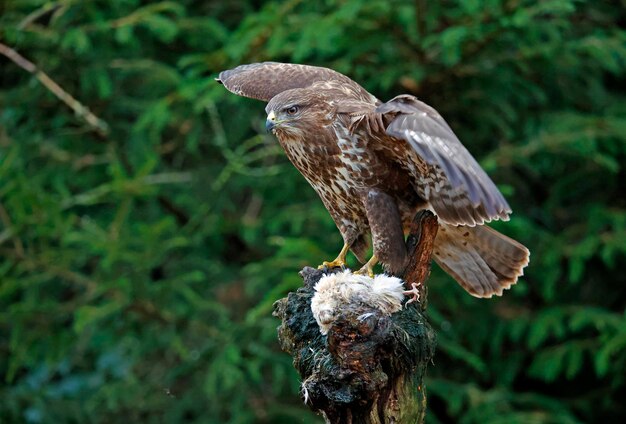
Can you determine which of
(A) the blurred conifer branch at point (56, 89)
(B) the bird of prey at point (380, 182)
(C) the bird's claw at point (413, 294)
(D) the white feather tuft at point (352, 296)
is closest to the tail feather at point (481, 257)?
(B) the bird of prey at point (380, 182)

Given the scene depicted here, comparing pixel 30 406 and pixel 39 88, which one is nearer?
pixel 39 88

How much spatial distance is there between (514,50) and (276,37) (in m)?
1.70

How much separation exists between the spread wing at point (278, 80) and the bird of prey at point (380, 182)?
4cm

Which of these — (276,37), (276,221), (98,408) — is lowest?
(98,408)

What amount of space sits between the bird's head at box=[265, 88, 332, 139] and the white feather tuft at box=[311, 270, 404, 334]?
874 mm

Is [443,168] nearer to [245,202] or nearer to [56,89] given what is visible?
[56,89]

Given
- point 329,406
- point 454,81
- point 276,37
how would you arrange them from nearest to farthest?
point 329,406, point 276,37, point 454,81

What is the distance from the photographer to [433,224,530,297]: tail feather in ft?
16.3

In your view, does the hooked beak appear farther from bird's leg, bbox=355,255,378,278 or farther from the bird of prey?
bird's leg, bbox=355,255,378,278

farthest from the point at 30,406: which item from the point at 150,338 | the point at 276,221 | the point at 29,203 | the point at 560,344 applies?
the point at 560,344

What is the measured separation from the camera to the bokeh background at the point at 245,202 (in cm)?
729

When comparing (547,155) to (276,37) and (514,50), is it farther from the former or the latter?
(276,37)

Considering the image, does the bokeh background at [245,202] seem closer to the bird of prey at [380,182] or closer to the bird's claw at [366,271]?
the bird of prey at [380,182]

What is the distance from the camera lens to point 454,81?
25.1 feet
